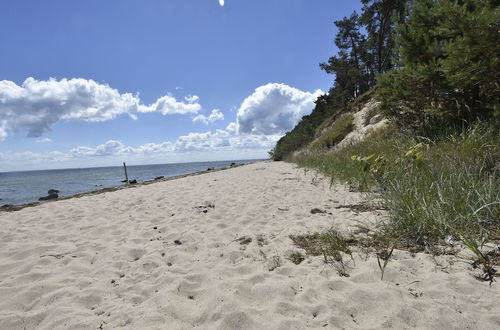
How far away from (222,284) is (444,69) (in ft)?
18.9

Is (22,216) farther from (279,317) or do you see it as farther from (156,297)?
(279,317)

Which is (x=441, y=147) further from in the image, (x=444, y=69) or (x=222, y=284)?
(x=222, y=284)

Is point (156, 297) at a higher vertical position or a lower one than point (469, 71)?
lower

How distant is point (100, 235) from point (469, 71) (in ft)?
24.0

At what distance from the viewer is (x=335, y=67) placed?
2902cm

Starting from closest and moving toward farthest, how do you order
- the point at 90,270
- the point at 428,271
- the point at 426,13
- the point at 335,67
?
the point at 428,271 → the point at 90,270 → the point at 426,13 → the point at 335,67

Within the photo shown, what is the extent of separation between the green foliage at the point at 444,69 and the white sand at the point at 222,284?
134 inches

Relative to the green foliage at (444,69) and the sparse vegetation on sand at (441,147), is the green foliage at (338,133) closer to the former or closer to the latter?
the sparse vegetation on sand at (441,147)

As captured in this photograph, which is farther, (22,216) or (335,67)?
(335,67)

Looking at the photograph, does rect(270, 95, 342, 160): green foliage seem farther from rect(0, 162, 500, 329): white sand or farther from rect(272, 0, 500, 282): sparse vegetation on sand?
rect(0, 162, 500, 329): white sand

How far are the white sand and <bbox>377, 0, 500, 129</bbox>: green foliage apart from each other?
341cm

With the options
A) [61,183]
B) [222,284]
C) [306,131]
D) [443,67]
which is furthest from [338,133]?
[61,183]

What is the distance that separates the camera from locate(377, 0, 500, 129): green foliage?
14.2 ft

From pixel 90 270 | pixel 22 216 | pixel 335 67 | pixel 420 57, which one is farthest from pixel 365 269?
pixel 335 67
